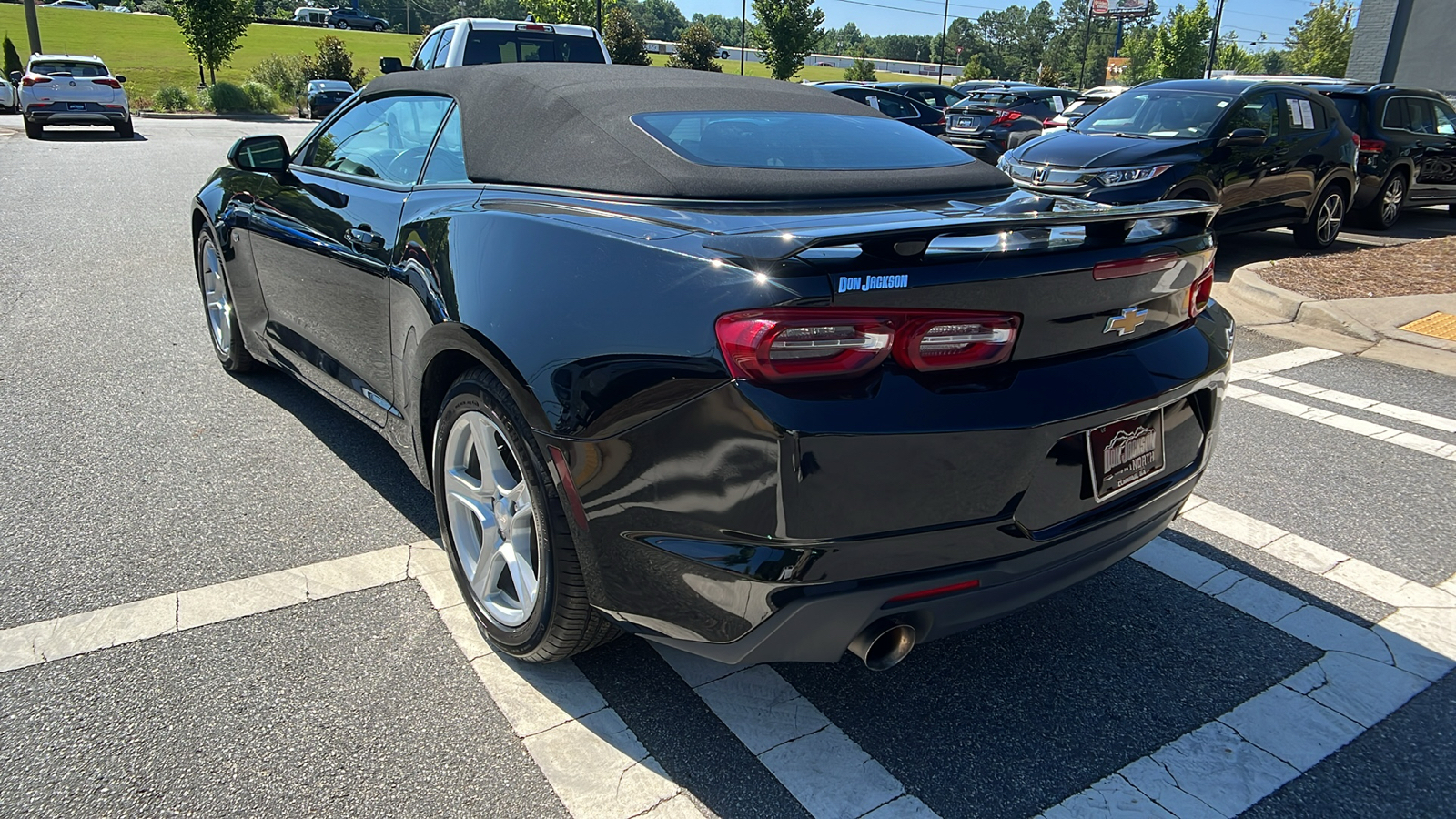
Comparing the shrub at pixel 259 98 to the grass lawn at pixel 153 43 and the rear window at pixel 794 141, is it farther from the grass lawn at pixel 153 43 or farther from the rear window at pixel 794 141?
the rear window at pixel 794 141

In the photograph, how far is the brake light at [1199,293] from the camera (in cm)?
263

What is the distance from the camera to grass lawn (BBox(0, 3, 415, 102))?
52.6 m

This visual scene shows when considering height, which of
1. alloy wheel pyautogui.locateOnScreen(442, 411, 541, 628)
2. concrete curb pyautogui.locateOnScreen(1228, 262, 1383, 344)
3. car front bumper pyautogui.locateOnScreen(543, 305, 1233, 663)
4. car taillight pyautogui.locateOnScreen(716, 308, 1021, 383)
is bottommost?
concrete curb pyautogui.locateOnScreen(1228, 262, 1383, 344)

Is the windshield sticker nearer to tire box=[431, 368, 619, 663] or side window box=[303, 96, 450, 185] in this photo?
tire box=[431, 368, 619, 663]

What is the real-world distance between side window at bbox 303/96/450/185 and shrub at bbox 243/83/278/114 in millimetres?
36478

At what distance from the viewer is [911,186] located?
2879mm

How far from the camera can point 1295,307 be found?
276 inches

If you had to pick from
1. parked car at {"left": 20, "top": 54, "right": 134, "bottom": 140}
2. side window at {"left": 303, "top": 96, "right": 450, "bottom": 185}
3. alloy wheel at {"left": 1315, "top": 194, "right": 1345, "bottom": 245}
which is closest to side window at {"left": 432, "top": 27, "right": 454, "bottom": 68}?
side window at {"left": 303, "top": 96, "right": 450, "bottom": 185}

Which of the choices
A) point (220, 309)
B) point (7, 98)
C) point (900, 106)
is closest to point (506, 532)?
point (220, 309)

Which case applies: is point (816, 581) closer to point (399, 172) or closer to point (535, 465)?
point (535, 465)

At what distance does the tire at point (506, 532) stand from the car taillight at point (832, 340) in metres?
0.67

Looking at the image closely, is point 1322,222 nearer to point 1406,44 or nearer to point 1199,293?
point 1199,293

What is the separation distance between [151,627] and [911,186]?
2547 mm

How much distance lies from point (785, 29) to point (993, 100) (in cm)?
3201
